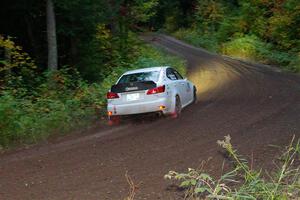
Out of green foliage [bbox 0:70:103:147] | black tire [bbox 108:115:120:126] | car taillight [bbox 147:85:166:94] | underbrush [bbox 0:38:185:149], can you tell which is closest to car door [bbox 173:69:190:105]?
car taillight [bbox 147:85:166:94]

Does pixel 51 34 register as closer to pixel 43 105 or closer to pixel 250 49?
pixel 43 105

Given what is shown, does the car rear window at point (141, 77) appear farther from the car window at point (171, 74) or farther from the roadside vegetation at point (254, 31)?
the roadside vegetation at point (254, 31)

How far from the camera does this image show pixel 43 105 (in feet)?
46.5

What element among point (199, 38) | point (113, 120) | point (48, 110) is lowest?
point (199, 38)

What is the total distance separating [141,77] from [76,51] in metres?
7.60

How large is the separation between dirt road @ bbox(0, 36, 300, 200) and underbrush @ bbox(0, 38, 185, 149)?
3.60ft

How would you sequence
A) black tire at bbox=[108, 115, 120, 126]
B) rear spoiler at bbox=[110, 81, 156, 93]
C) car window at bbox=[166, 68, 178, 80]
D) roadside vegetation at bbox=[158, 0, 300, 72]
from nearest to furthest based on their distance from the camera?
rear spoiler at bbox=[110, 81, 156, 93]
black tire at bbox=[108, 115, 120, 126]
car window at bbox=[166, 68, 178, 80]
roadside vegetation at bbox=[158, 0, 300, 72]

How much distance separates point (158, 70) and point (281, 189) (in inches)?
362

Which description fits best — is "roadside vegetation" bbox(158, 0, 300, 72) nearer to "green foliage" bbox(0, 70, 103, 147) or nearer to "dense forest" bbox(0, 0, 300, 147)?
"dense forest" bbox(0, 0, 300, 147)

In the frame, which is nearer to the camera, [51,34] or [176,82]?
[176,82]

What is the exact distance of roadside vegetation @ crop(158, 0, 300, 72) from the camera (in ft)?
96.2

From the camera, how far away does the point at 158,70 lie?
14.4 metres

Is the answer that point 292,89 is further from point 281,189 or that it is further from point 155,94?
point 281,189

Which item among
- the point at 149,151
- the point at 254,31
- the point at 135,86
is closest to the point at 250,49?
the point at 254,31
